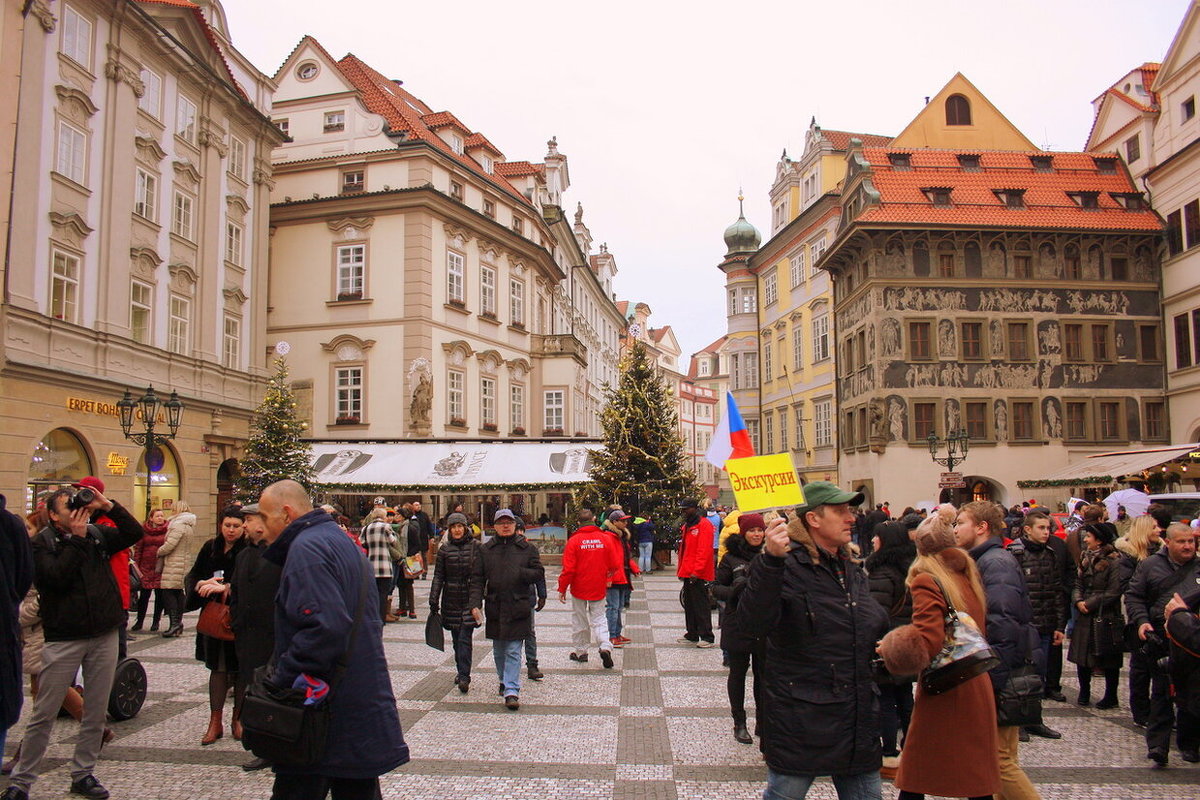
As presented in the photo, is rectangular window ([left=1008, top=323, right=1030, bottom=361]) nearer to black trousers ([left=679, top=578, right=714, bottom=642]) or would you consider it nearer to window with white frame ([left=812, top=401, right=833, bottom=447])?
window with white frame ([left=812, top=401, right=833, bottom=447])

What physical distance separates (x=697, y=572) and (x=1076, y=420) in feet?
91.6

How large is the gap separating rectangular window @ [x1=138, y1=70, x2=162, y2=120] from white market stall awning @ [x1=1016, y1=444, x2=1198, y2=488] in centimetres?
2872

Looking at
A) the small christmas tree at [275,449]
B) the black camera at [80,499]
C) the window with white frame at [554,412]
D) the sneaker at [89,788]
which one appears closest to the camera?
the sneaker at [89,788]

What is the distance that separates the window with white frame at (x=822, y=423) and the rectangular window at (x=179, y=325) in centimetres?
2586

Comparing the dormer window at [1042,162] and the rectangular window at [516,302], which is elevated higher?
the dormer window at [1042,162]

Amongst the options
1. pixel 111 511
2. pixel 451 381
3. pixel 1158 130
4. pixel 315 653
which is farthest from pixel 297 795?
pixel 1158 130

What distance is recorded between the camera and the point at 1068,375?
114 ft

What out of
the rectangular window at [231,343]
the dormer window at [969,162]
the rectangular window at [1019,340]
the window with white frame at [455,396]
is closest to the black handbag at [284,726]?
the rectangular window at [231,343]

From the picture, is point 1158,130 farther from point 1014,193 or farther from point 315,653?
point 315,653

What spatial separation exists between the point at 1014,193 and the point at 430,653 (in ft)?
105

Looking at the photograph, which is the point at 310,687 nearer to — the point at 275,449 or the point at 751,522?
the point at 751,522

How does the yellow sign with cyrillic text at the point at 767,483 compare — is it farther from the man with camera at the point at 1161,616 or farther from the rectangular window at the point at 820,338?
the rectangular window at the point at 820,338

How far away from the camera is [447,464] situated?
30.3m

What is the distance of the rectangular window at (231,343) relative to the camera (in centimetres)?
2825
